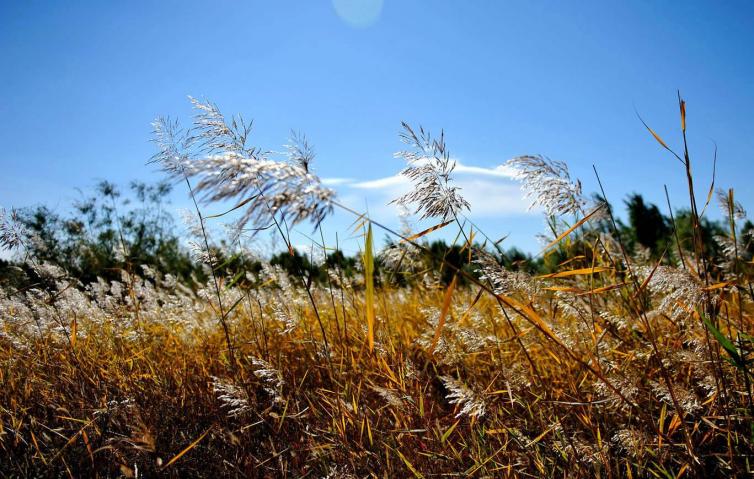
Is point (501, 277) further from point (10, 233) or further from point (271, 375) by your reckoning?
point (10, 233)

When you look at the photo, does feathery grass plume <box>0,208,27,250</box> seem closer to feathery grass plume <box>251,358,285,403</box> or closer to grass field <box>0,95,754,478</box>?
grass field <box>0,95,754,478</box>

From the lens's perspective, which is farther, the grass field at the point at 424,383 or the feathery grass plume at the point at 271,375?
the feathery grass plume at the point at 271,375

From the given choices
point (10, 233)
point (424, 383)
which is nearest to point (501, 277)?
point (424, 383)

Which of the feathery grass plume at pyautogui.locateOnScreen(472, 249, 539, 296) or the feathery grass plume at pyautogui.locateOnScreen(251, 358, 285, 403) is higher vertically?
the feathery grass plume at pyautogui.locateOnScreen(472, 249, 539, 296)

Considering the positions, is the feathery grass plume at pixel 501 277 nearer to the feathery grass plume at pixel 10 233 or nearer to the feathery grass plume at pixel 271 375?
the feathery grass plume at pixel 271 375

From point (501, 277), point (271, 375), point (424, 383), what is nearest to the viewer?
point (501, 277)

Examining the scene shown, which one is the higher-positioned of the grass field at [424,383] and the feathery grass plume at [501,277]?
the feathery grass plume at [501,277]

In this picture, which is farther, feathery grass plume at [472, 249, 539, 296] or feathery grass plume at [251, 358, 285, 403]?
feathery grass plume at [251, 358, 285, 403]

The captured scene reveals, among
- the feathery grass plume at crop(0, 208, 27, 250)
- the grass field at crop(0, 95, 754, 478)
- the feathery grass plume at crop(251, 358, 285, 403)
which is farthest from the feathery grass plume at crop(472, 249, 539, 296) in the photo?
the feathery grass plume at crop(0, 208, 27, 250)

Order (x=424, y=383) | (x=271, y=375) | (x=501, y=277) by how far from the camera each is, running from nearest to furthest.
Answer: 1. (x=501, y=277)
2. (x=271, y=375)
3. (x=424, y=383)

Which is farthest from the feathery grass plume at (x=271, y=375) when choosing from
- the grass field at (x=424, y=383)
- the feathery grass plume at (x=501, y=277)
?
the feathery grass plume at (x=501, y=277)

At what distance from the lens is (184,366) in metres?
2.57

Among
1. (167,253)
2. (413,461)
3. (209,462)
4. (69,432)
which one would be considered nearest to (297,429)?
(209,462)

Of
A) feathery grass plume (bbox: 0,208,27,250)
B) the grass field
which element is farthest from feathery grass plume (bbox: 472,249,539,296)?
feathery grass plume (bbox: 0,208,27,250)
